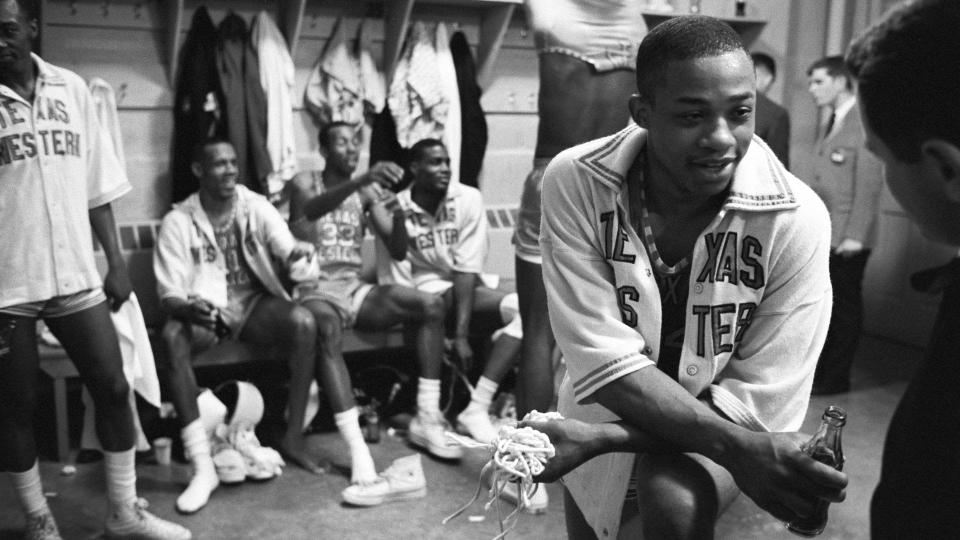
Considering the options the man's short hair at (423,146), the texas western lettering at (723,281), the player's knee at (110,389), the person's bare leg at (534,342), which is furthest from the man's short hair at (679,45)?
the man's short hair at (423,146)

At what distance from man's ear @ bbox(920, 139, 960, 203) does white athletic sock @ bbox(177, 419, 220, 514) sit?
2781 millimetres

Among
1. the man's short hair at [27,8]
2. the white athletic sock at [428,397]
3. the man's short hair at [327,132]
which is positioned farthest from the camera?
the man's short hair at [327,132]

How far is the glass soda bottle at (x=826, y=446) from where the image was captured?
1.35m

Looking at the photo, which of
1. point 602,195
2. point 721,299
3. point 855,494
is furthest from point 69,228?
point 855,494

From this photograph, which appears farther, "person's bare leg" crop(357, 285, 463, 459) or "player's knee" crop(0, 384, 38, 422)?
"person's bare leg" crop(357, 285, 463, 459)

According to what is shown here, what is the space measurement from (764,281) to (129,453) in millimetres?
2117

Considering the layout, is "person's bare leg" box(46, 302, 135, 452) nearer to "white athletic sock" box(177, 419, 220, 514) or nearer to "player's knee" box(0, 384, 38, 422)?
"player's knee" box(0, 384, 38, 422)

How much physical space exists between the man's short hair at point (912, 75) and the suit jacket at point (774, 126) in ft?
11.5

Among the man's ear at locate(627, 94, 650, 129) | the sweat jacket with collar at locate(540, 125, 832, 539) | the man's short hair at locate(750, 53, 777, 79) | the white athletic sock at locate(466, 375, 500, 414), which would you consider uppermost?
the man's short hair at locate(750, 53, 777, 79)

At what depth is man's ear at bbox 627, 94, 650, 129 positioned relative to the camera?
164 centimetres

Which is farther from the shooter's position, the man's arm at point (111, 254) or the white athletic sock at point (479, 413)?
the white athletic sock at point (479, 413)

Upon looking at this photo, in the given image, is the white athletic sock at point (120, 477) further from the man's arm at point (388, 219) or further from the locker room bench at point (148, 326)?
the man's arm at point (388, 219)

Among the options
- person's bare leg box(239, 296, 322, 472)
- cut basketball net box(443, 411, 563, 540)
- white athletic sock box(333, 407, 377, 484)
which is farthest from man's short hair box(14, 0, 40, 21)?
cut basketball net box(443, 411, 563, 540)

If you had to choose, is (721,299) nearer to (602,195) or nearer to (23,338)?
(602,195)
